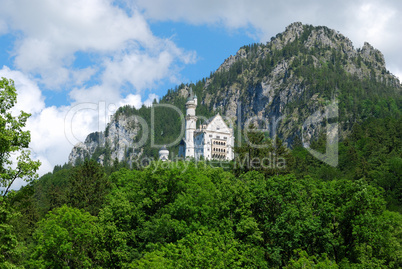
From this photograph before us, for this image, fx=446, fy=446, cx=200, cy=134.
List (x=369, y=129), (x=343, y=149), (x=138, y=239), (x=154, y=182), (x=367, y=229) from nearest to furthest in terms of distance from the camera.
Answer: (x=367, y=229) < (x=138, y=239) < (x=154, y=182) < (x=343, y=149) < (x=369, y=129)

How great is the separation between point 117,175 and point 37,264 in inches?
681

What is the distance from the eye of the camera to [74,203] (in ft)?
182

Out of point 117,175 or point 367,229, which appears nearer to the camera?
point 367,229

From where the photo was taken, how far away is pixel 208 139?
443ft

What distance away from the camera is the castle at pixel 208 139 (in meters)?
134

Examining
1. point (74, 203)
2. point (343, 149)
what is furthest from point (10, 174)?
point (343, 149)

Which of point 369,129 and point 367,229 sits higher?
point 369,129

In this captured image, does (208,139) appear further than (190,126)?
No

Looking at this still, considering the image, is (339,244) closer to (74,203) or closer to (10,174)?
(10,174)

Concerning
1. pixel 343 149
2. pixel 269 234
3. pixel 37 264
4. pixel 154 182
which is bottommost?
pixel 37 264

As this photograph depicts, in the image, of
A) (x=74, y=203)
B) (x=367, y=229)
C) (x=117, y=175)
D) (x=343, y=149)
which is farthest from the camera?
(x=343, y=149)

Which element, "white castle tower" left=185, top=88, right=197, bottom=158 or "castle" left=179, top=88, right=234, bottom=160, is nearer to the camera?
"castle" left=179, top=88, right=234, bottom=160

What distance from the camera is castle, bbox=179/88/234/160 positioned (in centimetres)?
13412

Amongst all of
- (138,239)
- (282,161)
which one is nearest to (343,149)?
(282,161)
